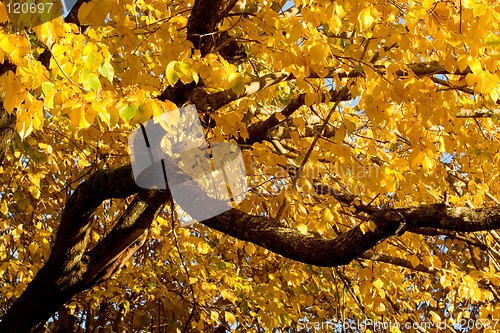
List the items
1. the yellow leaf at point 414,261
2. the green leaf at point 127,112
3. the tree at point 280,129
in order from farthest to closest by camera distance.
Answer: the yellow leaf at point 414,261 < the tree at point 280,129 < the green leaf at point 127,112

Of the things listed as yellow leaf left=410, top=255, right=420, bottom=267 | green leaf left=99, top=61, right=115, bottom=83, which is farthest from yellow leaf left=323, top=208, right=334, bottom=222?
green leaf left=99, top=61, right=115, bottom=83

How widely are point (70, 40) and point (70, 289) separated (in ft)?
8.19

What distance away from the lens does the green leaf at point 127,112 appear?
2199mm

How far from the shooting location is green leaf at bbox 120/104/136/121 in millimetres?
2199

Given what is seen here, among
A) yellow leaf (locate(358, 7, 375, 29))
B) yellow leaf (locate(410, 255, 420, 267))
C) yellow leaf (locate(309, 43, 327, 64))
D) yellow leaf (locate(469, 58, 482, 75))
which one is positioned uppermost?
yellow leaf (locate(358, 7, 375, 29))

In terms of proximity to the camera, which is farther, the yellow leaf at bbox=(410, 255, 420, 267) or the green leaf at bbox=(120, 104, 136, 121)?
the yellow leaf at bbox=(410, 255, 420, 267)

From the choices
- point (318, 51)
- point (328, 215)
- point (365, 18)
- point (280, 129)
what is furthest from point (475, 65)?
point (280, 129)

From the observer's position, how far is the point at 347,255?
3117 millimetres

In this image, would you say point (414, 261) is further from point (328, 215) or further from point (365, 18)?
point (365, 18)

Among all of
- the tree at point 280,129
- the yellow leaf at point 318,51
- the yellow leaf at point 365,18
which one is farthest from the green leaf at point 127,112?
the yellow leaf at point 365,18

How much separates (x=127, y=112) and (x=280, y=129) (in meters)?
2.31

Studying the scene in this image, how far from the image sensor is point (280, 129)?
4.40m

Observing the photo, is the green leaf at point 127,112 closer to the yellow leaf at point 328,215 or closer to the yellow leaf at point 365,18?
the yellow leaf at point 365,18

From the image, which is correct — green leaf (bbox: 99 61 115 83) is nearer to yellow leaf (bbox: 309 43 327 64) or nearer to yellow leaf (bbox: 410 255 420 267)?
yellow leaf (bbox: 309 43 327 64)
